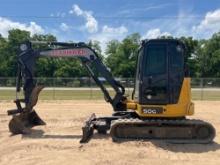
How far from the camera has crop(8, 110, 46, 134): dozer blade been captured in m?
14.3

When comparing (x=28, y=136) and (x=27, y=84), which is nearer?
(x=28, y=136)

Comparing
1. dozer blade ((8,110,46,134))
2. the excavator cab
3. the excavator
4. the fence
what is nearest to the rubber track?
the excavator

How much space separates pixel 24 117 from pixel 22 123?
531 millimetres

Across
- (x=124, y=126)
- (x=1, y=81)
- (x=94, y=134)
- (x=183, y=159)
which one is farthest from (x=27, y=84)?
(x=1, y=81)

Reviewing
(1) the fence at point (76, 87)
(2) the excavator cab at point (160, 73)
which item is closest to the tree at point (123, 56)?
(1) the fence at point (76, 87)

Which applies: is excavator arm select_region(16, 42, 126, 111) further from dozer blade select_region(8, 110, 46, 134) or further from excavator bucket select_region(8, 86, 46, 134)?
dozer blade select_region(8, 110, 46, 134)

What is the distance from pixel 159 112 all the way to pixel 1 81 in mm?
32333

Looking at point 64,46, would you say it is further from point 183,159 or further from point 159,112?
point 183,159

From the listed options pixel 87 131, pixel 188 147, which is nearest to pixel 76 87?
pixel 87 131

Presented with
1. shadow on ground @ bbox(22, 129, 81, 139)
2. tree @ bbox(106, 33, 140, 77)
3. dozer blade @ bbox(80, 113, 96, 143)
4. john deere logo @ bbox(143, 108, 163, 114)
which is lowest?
shadow on ground @ bbox(22, 129, 81, 139)

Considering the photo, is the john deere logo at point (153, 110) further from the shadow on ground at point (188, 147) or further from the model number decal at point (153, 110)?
the shadow on ground at point (188, 147)

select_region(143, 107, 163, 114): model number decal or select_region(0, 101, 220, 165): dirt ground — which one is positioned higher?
select_region(143, 107, 163, 114): model number decal

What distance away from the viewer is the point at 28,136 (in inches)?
546

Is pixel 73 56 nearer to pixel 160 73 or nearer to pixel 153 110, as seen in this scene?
pixel 160 73
